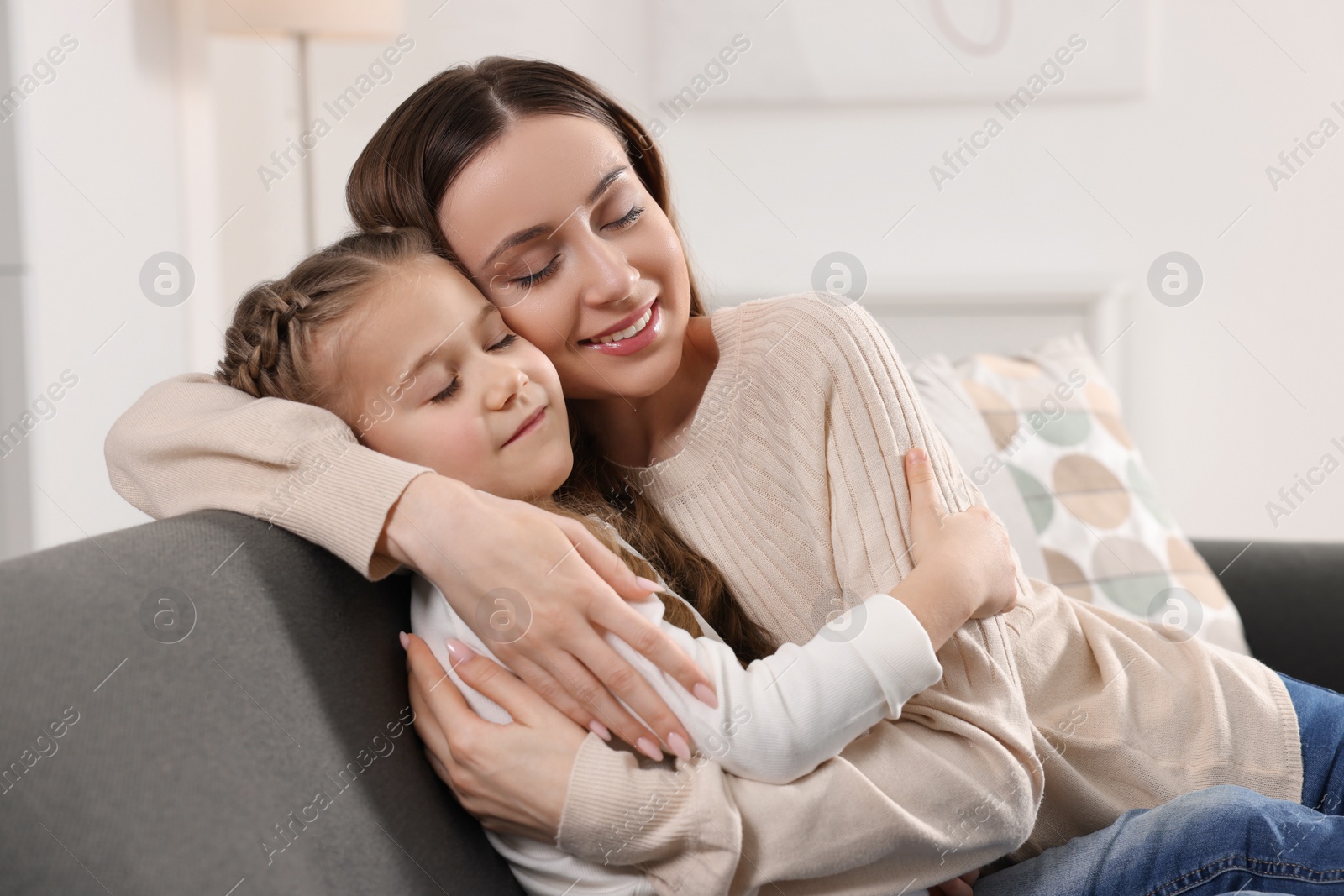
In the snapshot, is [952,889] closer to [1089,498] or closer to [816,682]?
[816,682]

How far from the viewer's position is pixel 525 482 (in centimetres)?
98

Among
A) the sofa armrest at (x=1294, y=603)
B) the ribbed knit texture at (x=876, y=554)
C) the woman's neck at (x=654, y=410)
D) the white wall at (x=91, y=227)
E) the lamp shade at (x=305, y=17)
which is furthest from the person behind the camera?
the lamp shade at (x=305, y=17)

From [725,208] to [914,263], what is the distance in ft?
1.78

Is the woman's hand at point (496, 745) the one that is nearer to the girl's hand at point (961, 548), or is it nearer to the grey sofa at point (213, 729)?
the grey sofa at point (213, 729)

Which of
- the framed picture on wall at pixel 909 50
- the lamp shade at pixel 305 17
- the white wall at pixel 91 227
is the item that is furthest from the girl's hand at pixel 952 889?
the lamp shade at pixel 305 17

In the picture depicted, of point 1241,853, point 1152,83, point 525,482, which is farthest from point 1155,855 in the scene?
point 1152,83

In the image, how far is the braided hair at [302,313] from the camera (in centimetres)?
97

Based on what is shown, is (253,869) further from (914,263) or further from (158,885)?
(914,263)

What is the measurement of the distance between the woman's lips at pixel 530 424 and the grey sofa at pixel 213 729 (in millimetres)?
177

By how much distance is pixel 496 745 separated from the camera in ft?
2.70

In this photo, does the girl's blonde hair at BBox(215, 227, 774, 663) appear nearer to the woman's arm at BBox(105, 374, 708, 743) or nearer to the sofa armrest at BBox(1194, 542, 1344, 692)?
the woman's arm at BBox(105, 374, 708, 743)

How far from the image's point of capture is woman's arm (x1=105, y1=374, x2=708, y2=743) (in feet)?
2.70

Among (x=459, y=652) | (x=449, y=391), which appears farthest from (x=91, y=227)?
(x=459, y=652)

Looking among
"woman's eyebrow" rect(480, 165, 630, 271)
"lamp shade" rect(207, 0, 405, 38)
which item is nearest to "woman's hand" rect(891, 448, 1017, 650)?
"woman's eyebrow" rect(480, 165, 630, 271)
